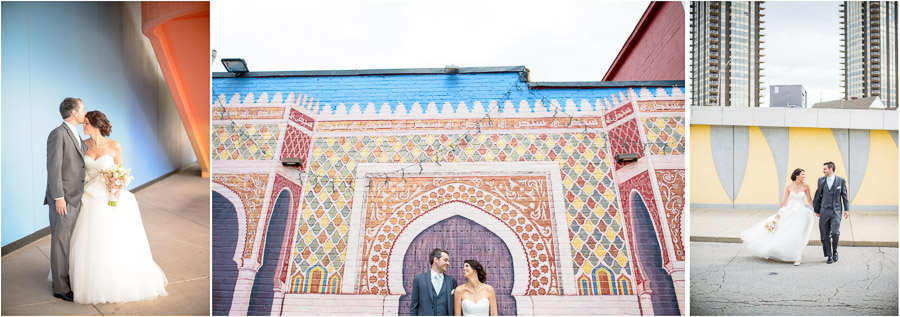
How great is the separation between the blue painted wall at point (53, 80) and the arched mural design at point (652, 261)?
15.3 ft

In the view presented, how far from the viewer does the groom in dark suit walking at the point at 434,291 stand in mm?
3528

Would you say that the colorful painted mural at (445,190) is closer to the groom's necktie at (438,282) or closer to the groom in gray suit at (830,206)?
the groom's necktie at (438,282)

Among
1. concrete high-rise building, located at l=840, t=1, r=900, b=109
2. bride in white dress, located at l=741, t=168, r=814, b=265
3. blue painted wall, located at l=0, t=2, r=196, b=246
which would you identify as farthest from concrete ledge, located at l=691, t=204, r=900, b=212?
blue painted wall, located at l=0, t=2, r=196, b=246

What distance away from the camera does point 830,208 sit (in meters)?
4.05

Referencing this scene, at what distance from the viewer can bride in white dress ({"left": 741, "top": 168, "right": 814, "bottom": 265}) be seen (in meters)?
4.19

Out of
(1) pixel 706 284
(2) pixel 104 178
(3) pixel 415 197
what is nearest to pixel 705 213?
(1) pixel 706 284

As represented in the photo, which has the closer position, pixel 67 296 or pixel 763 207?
pixel 67 296

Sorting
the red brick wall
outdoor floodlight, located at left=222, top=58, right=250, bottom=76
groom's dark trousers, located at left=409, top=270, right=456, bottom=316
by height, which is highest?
the red brick wall

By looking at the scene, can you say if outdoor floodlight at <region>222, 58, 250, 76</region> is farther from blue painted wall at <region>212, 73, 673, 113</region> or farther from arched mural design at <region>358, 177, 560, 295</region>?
arched mural design at <region>358, 177, 560, 295</region>

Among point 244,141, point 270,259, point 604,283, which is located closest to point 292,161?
point 244,141

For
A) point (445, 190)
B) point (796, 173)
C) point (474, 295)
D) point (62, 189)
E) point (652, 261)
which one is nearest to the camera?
point (62, 189)

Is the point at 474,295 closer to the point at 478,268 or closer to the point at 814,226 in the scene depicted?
the point at 478,268

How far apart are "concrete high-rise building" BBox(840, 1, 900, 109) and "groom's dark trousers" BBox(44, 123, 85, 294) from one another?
5683 mm

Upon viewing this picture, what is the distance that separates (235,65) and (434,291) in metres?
2.49
